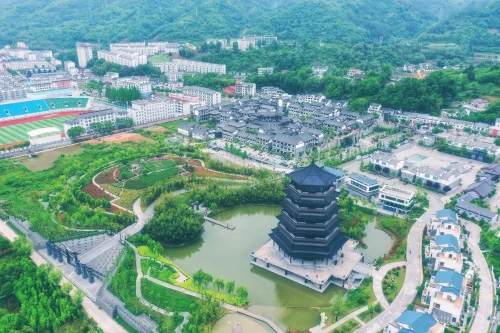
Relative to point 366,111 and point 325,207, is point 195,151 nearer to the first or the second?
point 325,207

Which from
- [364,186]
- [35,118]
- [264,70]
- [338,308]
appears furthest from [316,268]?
[264,70]

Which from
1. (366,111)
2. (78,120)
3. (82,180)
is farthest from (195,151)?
(366,111)

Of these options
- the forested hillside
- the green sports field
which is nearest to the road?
the green sports field

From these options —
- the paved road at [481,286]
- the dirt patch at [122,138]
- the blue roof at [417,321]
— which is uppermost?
the blue roof at [417,321]

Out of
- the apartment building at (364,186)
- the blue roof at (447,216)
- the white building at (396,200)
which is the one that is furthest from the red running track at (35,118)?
the blue roof at (447,216)

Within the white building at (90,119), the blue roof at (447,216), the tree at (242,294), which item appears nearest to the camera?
the tree at (242,294)

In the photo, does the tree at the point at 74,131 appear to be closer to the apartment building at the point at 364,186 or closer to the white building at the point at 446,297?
the apartment building at the point at 364,186
